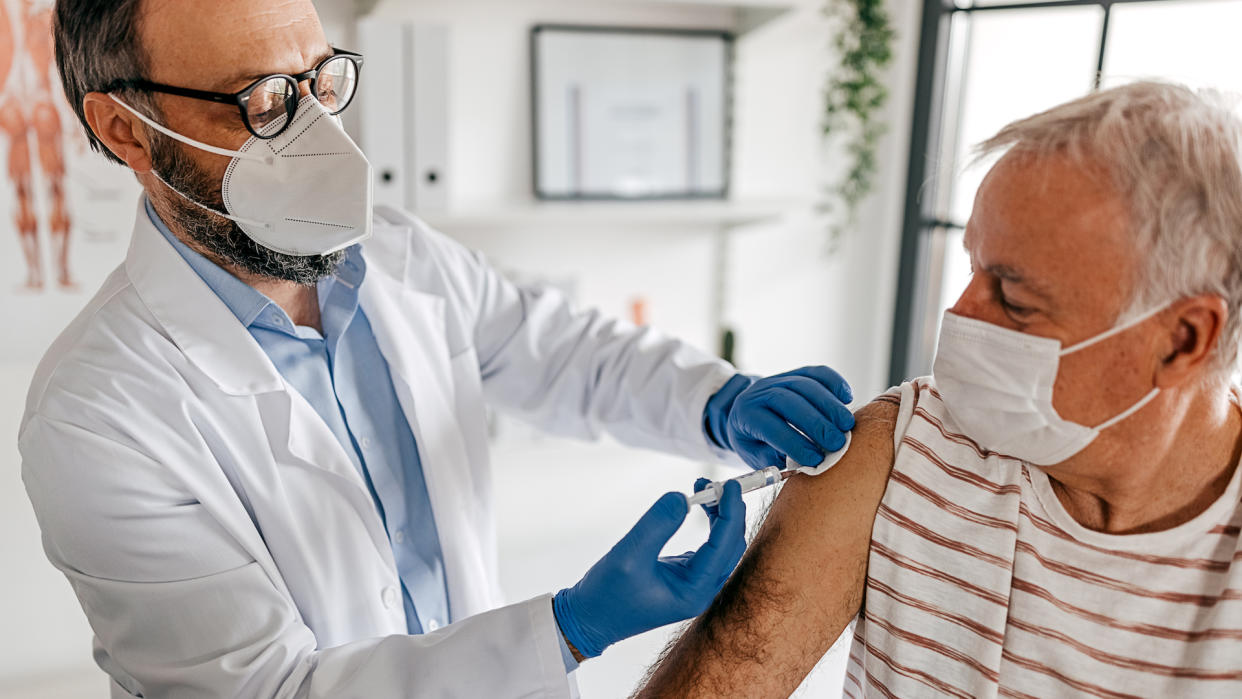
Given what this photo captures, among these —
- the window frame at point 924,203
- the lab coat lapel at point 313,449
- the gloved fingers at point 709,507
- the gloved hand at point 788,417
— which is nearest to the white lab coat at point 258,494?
the lab coat lapel at point 313,449

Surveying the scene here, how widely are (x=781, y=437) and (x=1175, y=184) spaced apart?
1.64ft

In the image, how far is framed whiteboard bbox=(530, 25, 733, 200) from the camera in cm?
213

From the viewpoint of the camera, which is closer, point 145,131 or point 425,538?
point 145,131

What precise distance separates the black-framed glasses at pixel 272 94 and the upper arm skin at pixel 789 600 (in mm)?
787

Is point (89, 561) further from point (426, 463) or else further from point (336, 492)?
point (426, 463)

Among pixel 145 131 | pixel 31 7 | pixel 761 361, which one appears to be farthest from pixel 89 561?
pixel 761 361

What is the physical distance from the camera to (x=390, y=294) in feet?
4.42

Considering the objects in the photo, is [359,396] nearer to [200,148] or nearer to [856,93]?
[200,148]

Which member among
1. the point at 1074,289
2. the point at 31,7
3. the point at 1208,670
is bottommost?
the point at 1208,670

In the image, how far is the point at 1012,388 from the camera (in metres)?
0.88

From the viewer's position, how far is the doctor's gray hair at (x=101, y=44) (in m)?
1.05

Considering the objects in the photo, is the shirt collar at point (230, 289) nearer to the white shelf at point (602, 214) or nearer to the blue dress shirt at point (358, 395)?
the blue dress shirt at point (358, 395)

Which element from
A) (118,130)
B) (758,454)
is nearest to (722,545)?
(758,454)

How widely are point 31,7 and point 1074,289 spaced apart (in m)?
1.96
